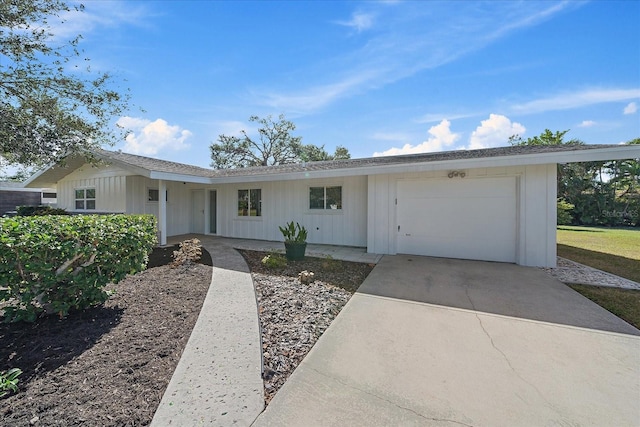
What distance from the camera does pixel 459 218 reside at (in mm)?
7312

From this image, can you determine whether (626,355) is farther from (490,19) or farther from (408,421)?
(490,19)

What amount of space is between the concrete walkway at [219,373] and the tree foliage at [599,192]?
73.8 ft

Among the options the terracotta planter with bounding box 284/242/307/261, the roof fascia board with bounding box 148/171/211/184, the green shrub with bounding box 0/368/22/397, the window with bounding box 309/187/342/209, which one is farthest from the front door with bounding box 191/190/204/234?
the green shrub with bounding box 0/368/22/397

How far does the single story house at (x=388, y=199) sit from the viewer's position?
6328 millimetres

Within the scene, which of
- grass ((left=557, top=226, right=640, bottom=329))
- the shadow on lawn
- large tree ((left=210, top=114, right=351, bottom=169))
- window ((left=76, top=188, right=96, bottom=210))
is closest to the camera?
grass ((left=557, top=226, right=640, bottom=329))

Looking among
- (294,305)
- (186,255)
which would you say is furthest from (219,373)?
(186,255)

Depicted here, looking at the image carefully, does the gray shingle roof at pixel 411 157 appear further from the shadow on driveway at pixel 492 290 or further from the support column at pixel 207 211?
the shadow on driveway at pixel 492 290

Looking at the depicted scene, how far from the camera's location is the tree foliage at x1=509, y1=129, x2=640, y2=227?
18.7m

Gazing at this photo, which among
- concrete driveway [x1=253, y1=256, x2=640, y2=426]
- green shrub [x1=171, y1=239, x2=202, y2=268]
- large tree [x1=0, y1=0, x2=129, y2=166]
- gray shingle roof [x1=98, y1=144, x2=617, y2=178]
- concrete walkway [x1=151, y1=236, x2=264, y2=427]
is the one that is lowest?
concrete driveway [x1=253, y1=256, x2=640, y2=426]

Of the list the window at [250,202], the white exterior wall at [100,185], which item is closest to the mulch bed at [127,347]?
the window at [250,202]

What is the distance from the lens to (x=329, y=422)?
1.85m

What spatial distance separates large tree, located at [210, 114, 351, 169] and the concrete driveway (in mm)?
27368

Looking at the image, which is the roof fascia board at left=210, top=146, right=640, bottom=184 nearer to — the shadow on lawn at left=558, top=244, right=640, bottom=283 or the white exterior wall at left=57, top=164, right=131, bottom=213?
the shadow on lawn at left=558, top=244, right=640, bottom=283

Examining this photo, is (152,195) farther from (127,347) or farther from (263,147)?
(263,147)
